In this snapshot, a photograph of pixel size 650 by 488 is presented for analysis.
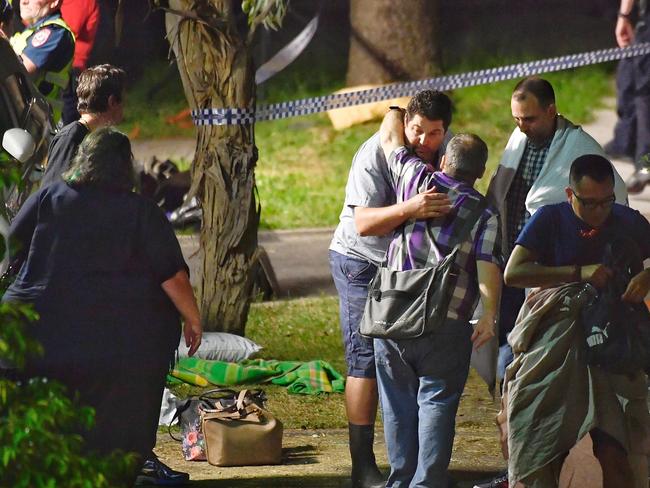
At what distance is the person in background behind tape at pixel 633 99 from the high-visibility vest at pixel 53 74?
563cm

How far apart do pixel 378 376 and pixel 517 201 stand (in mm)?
1085

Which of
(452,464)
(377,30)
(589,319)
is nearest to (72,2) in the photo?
(452,464)

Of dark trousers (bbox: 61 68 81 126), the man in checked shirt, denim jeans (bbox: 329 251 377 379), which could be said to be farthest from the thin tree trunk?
denim jeans (bbox: 329 251 377 379)

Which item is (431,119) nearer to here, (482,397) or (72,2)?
(482,397)

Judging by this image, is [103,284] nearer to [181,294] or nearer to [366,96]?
[181,294]

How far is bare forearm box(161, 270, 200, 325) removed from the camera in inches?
224

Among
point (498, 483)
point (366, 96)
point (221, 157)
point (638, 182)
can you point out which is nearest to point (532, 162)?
point (498, 483)

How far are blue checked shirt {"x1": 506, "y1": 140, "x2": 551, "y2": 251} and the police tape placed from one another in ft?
5.83

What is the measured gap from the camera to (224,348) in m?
8.80

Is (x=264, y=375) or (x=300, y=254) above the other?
(x=300, y=254)

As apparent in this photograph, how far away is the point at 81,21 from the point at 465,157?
4.25 metres

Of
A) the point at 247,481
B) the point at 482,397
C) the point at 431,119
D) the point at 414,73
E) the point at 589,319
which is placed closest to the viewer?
the point at 589,319

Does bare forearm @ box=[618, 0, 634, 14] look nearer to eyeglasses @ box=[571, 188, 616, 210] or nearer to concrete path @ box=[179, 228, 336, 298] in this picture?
concrete path @ box=[179, 228, 336, 298]

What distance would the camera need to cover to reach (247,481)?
6.65m
